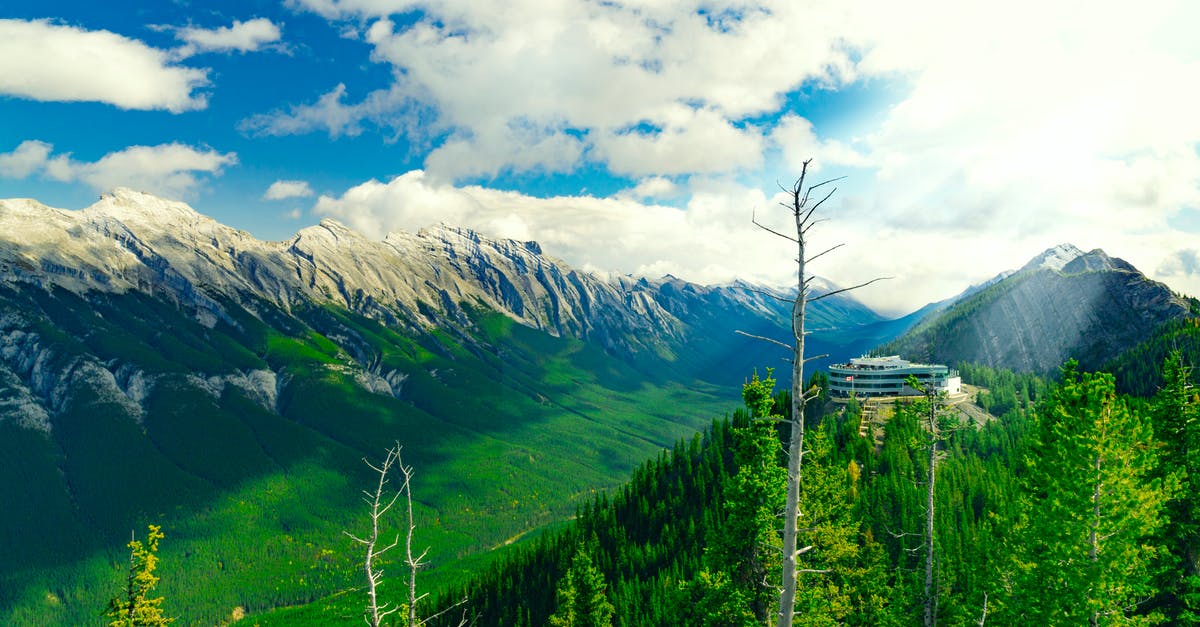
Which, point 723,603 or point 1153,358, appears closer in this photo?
point 723,603

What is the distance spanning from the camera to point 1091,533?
2770cm

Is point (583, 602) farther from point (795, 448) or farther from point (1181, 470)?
point (795, 448)

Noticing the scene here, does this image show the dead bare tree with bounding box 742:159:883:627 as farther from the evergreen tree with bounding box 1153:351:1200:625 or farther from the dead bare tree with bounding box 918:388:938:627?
the evergreen tree with bounding box 1153:351:1200:625

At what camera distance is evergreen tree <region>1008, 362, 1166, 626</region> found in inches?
1059

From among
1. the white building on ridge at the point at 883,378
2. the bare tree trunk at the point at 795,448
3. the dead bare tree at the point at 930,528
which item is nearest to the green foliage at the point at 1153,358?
the white building on ridge at the point at 883,378

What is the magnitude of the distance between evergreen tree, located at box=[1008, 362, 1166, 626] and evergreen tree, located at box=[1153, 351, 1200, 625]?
1013 cm

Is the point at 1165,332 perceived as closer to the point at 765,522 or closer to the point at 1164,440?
the point at 1164,440

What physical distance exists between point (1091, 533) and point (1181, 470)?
13414mm

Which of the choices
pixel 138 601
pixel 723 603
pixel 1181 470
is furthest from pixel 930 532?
pixel 138 601

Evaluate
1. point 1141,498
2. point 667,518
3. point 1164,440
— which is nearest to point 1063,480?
point 1141,498

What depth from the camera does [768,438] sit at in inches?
1314

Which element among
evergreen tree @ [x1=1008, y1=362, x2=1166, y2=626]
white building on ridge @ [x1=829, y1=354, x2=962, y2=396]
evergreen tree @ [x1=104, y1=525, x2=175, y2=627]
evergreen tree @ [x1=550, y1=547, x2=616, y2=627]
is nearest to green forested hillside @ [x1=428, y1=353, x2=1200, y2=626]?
evergreen tree @ [x1=1008, y1=362, x2=1166, y2=626]

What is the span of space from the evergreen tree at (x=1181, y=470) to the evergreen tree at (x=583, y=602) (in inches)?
1773

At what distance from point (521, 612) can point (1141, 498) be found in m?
95.5
